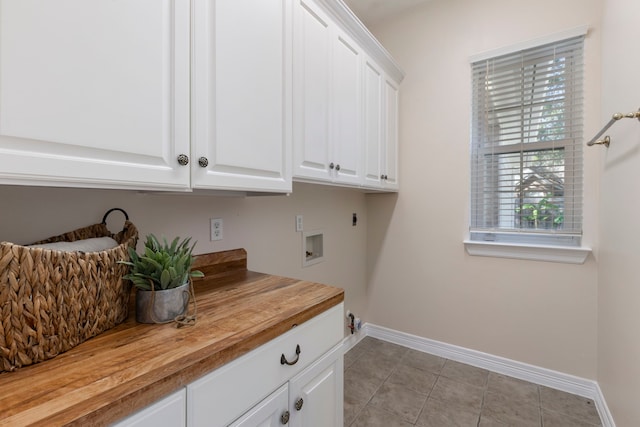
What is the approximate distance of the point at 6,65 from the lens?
562mm

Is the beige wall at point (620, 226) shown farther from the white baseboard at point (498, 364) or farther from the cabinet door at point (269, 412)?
the cabinet door at point (269, 412)

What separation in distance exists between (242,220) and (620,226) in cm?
190

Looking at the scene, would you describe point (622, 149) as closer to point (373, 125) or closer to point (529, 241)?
point (529, 241)

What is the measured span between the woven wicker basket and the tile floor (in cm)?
150

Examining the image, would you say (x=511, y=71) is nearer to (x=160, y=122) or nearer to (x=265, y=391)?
(x=160, y=122)

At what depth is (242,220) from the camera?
1.52m

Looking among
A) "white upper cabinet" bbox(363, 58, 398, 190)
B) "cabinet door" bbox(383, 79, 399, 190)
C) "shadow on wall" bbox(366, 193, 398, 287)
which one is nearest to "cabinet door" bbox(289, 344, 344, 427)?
"white upper cabinet" bbox(363, 58, 398, 190)

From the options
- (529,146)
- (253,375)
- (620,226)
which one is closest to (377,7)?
(529,146)

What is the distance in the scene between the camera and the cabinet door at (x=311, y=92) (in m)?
1.34

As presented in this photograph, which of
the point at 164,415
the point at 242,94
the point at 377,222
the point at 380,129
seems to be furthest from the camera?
the point at 377,222

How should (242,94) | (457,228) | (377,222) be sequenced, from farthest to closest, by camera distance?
(377,222)
(457,228)
(242,94)

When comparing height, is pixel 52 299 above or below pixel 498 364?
above

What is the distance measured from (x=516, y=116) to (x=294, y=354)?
223cm

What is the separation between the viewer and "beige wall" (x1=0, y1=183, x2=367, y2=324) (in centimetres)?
87
